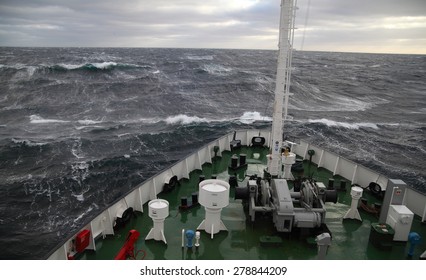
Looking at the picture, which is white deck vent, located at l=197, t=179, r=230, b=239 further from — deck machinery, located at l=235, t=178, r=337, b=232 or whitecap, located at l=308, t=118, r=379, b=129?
whitecap, located at l=308, t=118, r=379, b=129

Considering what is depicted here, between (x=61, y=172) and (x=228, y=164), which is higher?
(x=228, y=164)

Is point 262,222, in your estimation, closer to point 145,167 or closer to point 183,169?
point 183,169

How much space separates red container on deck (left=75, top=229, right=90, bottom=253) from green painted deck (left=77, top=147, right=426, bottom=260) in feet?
0.90

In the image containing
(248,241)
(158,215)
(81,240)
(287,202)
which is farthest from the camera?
(248,241)

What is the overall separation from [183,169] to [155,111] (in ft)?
90.8

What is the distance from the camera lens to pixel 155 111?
3906 cm

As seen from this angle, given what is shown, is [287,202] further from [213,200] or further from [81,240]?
[81,240]

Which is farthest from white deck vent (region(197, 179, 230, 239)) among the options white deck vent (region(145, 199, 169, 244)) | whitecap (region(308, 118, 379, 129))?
whitecap (region(308, 118, 379, 129))

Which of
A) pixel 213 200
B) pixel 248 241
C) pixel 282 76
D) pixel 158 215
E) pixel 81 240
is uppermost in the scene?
pixel 282 76

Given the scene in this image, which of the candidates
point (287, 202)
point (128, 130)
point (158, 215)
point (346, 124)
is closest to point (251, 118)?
point (346, 124)

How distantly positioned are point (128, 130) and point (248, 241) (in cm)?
2427

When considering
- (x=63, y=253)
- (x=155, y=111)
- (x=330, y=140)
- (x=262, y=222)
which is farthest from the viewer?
(x=155, y=111)

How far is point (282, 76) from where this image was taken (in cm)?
948
